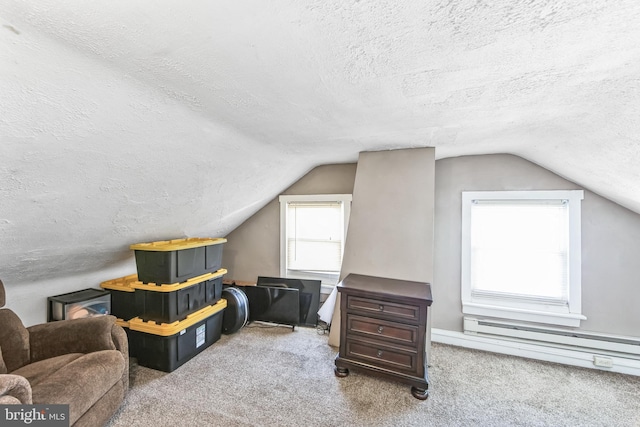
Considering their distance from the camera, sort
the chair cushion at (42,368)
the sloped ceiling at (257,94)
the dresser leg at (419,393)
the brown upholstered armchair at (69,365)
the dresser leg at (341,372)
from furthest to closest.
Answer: the dresser leg at (341,372), the dresser leg at (419,393), the chair cushion at (42,368), the brown upholstered armchair at (69,365), the sloped ceiling at (257,94)

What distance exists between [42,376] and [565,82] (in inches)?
129

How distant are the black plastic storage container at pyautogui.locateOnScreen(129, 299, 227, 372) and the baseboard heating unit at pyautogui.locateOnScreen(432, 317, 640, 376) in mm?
2550

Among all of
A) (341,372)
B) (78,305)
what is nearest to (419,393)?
(341,372)

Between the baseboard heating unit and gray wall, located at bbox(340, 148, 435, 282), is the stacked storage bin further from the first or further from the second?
the baseboard heating unit

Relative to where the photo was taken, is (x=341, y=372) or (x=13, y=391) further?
(x=341, y=372)

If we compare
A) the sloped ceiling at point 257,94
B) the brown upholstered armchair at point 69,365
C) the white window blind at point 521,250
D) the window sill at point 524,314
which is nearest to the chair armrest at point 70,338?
the brown upholstered armchair at point 69,365

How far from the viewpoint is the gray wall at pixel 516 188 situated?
2.39m

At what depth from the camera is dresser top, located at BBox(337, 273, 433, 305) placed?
2088 millimetres

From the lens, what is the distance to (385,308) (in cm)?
209

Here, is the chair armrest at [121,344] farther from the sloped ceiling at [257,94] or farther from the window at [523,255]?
the window at [523,255]

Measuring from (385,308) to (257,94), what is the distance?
5.87 feet

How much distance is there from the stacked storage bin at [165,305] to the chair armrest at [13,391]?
0.99 m

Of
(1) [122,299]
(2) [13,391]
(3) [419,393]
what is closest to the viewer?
(2) [13,391]

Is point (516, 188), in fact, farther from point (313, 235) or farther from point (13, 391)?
point (13, 391)
